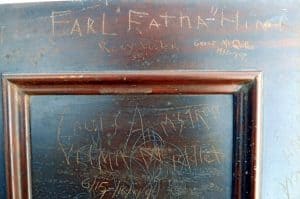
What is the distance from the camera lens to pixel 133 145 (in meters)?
0.81

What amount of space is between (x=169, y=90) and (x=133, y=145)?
16 centimetres

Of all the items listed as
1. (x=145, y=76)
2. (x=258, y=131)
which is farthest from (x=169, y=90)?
(x=258, y=131)

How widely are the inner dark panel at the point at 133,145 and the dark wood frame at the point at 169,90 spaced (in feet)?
0.06

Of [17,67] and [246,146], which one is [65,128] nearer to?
[17,67]

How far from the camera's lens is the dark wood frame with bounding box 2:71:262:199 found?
76 centimetres

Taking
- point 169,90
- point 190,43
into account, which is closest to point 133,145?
point 169,90

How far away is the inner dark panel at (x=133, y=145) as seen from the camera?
79 centimetres

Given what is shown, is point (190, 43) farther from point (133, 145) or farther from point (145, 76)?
point (133, 145)

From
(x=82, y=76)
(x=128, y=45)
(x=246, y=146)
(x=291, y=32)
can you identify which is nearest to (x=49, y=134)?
(x=82, y=76)

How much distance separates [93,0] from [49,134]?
0.33 metres

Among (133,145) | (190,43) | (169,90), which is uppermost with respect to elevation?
(190,43)

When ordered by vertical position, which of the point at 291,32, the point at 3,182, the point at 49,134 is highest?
the point at 291,32

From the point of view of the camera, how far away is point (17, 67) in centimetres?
82

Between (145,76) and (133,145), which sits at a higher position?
(145,76)
